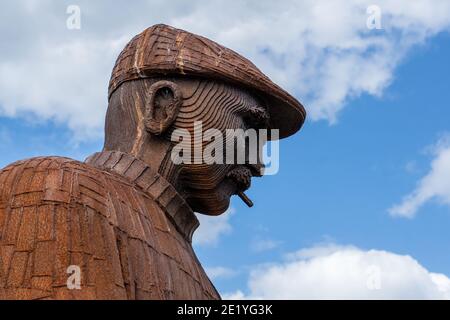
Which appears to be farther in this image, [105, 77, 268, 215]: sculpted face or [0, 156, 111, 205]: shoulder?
[105, 77, 268, 215]: sculpted face

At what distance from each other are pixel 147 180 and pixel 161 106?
573 mm

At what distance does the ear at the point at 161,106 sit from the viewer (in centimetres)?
721

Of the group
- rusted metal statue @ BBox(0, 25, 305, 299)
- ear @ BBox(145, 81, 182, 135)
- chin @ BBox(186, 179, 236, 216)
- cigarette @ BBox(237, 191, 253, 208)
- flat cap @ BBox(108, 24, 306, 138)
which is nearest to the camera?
rusted metal statue @ BBox(0, 25, 305, 299)

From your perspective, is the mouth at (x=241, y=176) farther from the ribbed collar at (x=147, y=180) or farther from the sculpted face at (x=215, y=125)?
the ribbed collar at (x=147, y=180)

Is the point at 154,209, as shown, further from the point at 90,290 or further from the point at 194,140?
the point at 90,290

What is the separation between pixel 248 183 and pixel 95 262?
Result: 1.87 metres

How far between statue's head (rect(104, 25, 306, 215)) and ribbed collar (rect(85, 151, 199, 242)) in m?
→ 0.11

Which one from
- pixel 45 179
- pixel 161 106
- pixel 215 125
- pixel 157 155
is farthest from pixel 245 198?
pixel 45 179

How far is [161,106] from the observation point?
7332 mm

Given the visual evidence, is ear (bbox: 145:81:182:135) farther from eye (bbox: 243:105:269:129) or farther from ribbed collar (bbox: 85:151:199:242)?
eye (bbox: 243:105:269:129)

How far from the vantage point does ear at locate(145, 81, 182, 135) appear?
721 centimetres

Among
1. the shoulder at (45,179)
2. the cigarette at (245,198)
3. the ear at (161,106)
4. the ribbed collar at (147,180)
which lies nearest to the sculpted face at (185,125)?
the ear at (161,106)

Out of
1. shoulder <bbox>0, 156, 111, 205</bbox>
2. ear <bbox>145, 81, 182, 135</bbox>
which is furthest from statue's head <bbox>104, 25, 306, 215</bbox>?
shoulder <bbox>0, 156, 111, 205</bbox>

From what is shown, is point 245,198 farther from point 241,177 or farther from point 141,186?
point 141,186
